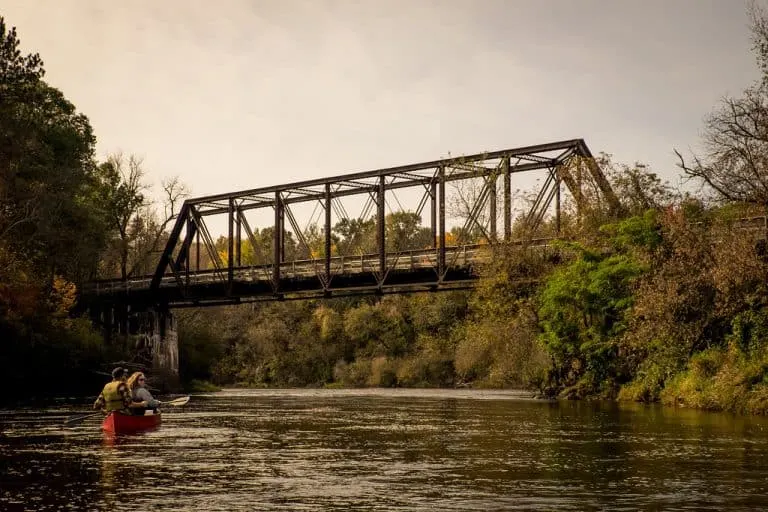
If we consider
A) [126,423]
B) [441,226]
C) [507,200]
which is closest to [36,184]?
[441,226]

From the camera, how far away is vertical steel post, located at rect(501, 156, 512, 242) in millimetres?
52053

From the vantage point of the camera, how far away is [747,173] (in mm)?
39125

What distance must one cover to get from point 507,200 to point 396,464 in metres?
34.2

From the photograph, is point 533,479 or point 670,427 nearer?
point 533,479

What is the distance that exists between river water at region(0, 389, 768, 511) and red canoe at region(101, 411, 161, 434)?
47 cm

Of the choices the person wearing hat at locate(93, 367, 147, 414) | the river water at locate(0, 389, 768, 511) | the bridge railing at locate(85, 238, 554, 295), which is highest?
the bridge railing at locate(85, 238, 554, 295)

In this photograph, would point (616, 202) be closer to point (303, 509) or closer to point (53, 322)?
point (53, 322)

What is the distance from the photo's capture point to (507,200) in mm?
53438

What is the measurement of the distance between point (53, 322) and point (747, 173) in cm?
3677

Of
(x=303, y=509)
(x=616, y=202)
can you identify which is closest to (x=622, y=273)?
(x=616, y=202)

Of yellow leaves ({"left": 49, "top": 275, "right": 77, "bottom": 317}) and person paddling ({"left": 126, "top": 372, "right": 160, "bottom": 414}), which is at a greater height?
yellow leaves ({"left": 49, "top": 275, "right": 77, "bottom": 317})

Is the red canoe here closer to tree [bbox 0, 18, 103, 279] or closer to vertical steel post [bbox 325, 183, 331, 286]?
tree [bbox 0, 18, 103, 279]

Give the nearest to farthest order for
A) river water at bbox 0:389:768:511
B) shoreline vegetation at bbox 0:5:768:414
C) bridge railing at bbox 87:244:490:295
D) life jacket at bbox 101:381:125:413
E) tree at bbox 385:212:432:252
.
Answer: river water at bbox 0:389:768:511 → life jacket at bbox 101:381:125:413 → shoreline vegetation at bbox 0:5:768:414 → bridge railing at bbox 87:244:490:295 → tree at bbox 385:212:432:252

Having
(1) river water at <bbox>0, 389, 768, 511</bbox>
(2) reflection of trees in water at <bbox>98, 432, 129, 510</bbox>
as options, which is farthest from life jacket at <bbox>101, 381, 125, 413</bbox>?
(2) reflection of trees in water at <bbox>98, 432, 129, 510</bbox>
